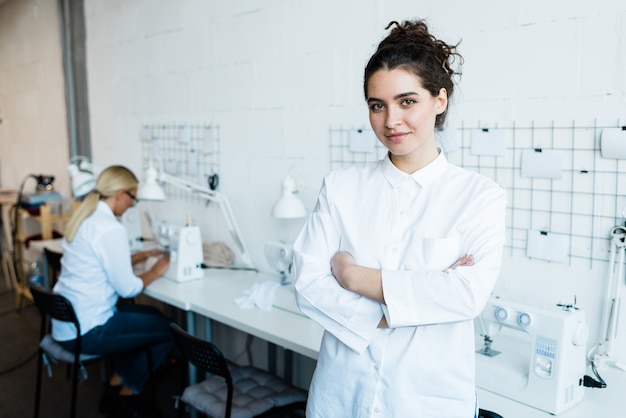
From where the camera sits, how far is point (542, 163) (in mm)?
1803

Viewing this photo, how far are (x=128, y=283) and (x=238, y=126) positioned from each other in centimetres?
93

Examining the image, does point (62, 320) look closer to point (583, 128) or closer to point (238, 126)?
point (238, 126)

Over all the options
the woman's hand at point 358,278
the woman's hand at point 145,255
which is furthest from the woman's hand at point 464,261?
the woman's hand at point 145,255

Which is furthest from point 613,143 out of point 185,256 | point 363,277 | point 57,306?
point 57,306

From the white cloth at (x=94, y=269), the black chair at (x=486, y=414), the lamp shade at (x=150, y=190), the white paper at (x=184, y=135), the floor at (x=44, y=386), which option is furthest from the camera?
the white paper at (x=184, y=135)

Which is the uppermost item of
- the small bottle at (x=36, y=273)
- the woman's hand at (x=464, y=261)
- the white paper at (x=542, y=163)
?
the white paper at (x=542, y=163)

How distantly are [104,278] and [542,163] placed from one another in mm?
1792

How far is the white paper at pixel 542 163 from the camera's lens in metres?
1.77

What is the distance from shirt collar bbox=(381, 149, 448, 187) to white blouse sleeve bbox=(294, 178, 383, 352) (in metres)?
0.16

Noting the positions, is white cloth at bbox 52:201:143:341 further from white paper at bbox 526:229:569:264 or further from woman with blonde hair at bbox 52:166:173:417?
white paper at bbox 526:229:569:264

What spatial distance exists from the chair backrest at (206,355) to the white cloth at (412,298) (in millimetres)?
500

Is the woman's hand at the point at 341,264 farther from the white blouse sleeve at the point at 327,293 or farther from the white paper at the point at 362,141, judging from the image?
the white paper at the point at 362,141

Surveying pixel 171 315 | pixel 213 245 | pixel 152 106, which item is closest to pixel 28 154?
pixel 152 106

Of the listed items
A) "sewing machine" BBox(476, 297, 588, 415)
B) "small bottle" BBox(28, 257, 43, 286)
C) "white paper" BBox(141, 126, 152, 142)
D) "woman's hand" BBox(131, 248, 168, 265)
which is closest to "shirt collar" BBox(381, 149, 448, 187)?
"sewing machine" BBox(476, 297, 588, 415)
